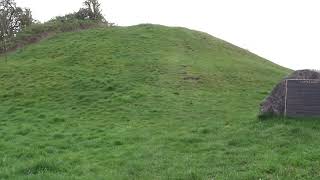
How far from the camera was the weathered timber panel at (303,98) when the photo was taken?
20109 millimetres

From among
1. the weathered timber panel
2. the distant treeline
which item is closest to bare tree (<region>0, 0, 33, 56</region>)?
the distant treeline

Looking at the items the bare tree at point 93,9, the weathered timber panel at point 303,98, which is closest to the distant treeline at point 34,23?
the bare tree at point 93,9

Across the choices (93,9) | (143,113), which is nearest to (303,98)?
(143,113)

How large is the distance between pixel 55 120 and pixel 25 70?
14.5m

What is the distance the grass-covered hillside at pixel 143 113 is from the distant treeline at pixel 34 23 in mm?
3496

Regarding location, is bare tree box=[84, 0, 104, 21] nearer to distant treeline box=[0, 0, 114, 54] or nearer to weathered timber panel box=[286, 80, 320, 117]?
distant treeline box=[0, 0, 114, 54]

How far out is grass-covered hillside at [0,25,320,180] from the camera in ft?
50.7

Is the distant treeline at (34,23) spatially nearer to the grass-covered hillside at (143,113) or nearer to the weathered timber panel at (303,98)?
the grass-covered hillside at (143,113)

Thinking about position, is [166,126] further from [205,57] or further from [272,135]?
[205,57]

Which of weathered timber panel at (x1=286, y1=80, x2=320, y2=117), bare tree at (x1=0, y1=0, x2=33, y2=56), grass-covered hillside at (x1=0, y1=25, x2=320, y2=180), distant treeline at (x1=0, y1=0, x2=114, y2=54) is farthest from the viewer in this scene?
bare tree at (x1=0, y1=0, x2=33, y2=56)

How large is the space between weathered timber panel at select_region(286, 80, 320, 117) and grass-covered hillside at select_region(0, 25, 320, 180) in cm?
107

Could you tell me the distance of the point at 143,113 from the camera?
90.3ft

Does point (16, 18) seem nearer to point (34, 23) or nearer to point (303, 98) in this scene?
point (34, 23)

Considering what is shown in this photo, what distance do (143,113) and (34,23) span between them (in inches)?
1589
